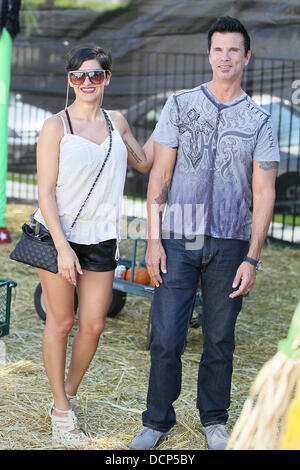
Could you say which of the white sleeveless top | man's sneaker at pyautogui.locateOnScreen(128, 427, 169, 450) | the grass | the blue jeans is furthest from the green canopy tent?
man's sneaker at pyautogui.locateOnScreen(128, 427, 169, 450)

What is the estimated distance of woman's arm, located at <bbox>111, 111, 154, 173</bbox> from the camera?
3623 millimetres

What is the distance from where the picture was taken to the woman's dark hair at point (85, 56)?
3.39 meters

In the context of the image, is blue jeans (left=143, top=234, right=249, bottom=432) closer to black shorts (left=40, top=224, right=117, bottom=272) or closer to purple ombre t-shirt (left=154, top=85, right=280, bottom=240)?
purple ombre t-shirt (left=154, top=85, right=280, bottom=240)

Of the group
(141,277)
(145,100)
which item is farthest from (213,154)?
(145,100)

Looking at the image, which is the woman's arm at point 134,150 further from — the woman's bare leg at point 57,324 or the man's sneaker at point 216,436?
the man's sneaker at point 216,436

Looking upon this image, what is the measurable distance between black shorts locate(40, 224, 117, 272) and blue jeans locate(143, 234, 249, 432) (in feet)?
0.89

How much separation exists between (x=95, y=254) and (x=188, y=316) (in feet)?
1.76

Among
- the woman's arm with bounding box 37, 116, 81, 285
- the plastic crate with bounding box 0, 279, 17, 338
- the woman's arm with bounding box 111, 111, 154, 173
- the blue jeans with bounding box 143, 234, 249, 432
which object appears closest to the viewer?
the woman's arm with bounding box 37, 116, 81, 285

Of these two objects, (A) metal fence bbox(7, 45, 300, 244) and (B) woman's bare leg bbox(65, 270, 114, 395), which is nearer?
(B) woman's bare leg bbox(65, 270, 114, 395)

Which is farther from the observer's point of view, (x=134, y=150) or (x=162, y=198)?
(x=134, y=150)

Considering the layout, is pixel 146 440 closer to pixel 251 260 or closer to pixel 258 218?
pixel 251 260

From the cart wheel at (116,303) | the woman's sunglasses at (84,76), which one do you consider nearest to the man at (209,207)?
the woman's sunglasses at (84,76)

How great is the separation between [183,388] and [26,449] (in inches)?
50.2

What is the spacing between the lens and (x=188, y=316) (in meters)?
3.48
